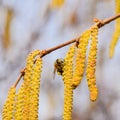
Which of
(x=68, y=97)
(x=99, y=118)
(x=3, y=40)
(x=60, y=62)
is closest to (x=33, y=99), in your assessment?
(x=68, y=97)

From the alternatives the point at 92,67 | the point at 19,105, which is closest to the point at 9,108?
the point at 19,105

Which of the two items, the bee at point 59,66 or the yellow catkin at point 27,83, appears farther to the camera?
the bee at point 59,66

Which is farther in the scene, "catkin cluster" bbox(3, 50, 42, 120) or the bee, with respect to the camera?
the bee

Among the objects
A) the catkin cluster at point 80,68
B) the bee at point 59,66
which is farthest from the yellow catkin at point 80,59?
the bee at point 59,66

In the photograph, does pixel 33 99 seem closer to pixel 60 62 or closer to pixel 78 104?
pixel 60 62

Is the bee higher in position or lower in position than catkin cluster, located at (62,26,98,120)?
higher

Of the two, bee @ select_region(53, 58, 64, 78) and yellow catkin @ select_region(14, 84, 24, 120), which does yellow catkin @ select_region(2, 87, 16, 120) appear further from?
bee @ select_region(53, 58, 64, 78)

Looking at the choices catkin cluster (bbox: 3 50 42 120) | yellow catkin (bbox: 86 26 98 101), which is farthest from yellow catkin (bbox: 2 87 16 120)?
yellow catkin (bbox: 86 26 98 101)

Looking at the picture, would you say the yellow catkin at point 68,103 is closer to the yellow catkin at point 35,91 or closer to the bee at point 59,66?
the yellow catkin at point 35,91
